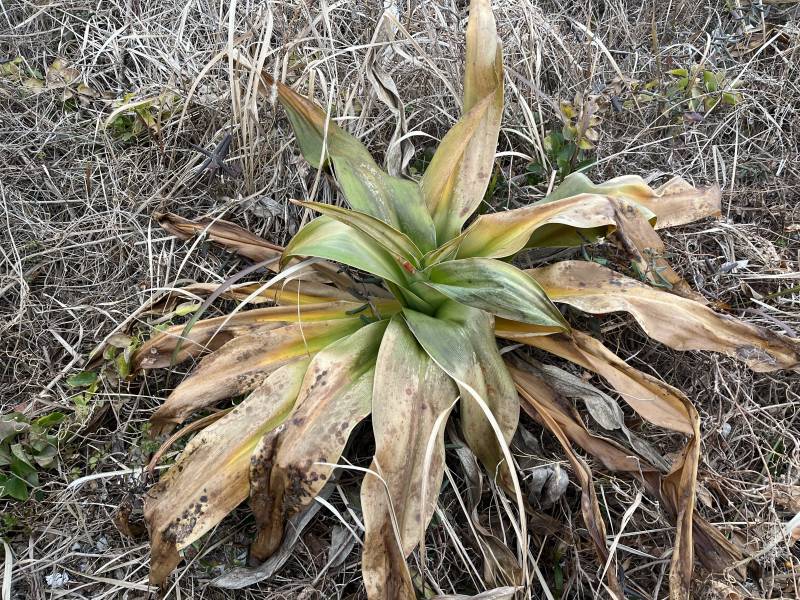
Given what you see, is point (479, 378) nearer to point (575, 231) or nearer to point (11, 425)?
point (575, 231)

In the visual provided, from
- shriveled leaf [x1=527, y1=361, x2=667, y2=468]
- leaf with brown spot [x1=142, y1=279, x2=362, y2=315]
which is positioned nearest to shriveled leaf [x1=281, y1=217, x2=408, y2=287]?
leaf with brown spot [x1=142, y1=279, x2=362, y2=315]

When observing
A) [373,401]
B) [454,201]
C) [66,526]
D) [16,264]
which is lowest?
[66,526]

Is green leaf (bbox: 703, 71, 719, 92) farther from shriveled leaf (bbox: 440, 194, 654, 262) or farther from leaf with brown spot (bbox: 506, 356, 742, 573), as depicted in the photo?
leaf with brown spot (bbox: 506, 356, 742, 573)

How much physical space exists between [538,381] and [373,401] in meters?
0.43

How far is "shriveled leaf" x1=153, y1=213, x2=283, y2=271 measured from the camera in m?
1.81

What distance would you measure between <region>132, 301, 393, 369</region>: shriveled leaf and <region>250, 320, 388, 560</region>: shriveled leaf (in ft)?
0.61

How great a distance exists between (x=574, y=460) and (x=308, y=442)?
0.56 meters

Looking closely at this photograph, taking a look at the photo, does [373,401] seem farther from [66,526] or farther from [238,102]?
[238,102]

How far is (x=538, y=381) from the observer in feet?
5.22

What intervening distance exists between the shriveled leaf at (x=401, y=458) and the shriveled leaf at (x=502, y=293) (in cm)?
18

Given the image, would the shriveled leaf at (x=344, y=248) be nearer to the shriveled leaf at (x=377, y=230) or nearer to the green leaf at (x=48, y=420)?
the shriveled leaf at (x=377, y=230)

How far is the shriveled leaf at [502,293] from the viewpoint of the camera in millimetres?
1331

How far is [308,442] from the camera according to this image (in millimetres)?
1359

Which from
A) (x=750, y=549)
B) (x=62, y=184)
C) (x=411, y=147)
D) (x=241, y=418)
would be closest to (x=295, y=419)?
(x=241, y=418)
